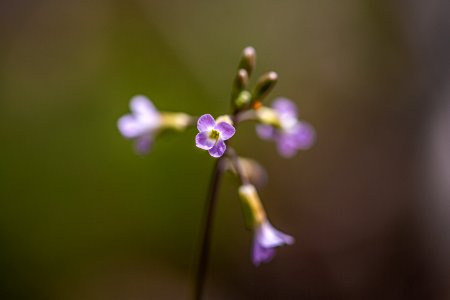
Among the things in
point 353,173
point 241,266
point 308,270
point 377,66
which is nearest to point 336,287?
point 308,270

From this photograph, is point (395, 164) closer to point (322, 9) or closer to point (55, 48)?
point (322, 9)

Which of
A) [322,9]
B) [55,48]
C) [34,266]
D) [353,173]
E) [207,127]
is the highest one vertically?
[322,9]

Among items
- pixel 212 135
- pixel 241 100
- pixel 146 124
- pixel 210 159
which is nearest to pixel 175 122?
pixel 146 124

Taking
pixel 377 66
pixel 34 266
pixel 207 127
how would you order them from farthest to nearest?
1. pixel 377 66
2. pixel 34 266
3. pixel 207 127

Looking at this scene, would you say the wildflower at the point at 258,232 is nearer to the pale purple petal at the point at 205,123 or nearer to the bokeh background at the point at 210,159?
the pale purple petal at the point at 205,123

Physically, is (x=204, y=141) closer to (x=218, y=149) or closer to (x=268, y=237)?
(x=218, y=149)

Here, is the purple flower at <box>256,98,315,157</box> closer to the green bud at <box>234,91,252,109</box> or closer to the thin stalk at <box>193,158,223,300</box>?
the green bud at <box>234,91,252,109</box>

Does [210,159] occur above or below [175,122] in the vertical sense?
above
